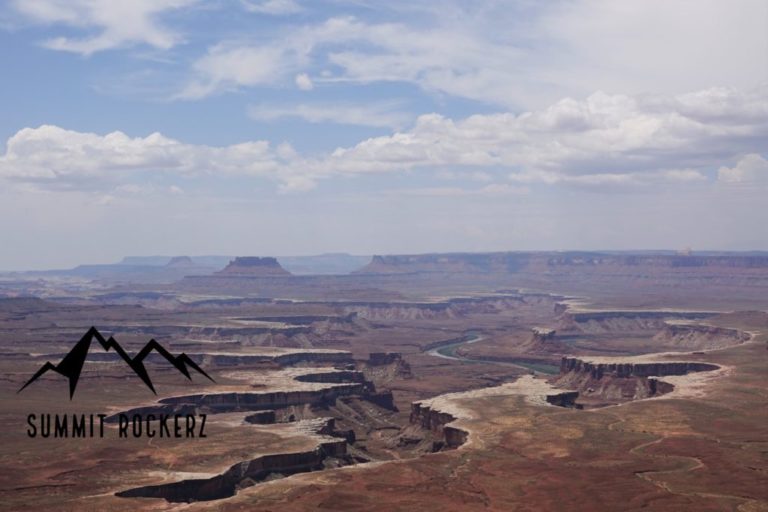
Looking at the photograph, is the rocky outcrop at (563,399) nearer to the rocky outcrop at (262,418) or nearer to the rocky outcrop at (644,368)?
the rocky outcrop at (644,368)

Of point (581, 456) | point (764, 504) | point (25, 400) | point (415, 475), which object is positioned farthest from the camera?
point (25, 400)

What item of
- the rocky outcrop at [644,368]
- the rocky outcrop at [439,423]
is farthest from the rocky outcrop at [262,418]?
the rocky outcrop at [644,368]

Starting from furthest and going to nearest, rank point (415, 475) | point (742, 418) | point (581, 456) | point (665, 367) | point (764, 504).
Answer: point (665, 367)
point (742, 418)
point (581, 456)
point (415, 475)
point (764, 504)

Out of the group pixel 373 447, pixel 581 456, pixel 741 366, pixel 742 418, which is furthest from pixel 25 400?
pixel 741 366

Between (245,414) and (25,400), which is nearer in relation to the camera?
(245,414)

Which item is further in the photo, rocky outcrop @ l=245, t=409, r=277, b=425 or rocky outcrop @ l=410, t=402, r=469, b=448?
rocky outcrop @ l=245, t=409, r=277, b=425

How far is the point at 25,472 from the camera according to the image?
341 feet

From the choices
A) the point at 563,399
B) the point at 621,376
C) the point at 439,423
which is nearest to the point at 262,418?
the point at 439,423

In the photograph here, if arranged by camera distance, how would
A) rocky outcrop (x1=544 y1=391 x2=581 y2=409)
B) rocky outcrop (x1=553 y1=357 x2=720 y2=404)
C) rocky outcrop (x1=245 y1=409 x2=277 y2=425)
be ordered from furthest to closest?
rocky outcrop (x1=553 y1=357 x2=720 y2=404) → rocky outcrop (x1=544 y1=391 x2=581 y2=409) → rocky outcrop (x1=245 y1=409 x2=277 y2=425)

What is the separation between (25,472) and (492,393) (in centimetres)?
7844

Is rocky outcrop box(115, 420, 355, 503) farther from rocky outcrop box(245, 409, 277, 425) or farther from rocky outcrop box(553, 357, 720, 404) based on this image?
rocky outcrop box(553, 357, 720, 404)

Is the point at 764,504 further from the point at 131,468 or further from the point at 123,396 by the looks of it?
the point at 123,396

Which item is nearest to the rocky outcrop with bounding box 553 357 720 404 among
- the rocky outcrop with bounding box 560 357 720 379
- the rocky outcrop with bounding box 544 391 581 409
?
the rocky outcrop with bounding box 560 357 720 379

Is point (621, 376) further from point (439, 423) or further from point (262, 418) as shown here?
point (262, 418)
